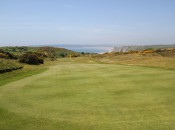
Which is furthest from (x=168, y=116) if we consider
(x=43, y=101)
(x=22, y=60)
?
(x=22, y=60)

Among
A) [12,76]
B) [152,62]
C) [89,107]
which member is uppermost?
[89,107]

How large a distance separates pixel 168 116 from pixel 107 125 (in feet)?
7.59

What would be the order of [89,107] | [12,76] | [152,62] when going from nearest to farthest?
[89,107] → [12,76] → [152,62]

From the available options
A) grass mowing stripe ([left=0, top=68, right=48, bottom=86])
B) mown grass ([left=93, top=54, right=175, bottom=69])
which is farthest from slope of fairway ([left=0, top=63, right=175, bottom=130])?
mown grass ([left=93, top=54, right=175, bottom=69])

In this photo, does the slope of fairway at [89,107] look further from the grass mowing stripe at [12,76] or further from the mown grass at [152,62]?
the mown grass at [152,62]

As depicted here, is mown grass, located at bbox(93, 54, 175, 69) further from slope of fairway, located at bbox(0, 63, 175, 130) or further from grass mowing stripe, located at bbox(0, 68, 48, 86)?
slope of fairway, located at bbox(0, 63, 175, 130)

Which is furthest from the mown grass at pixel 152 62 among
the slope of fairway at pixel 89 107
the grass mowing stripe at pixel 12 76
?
the slope of fairway at pixel 89 107

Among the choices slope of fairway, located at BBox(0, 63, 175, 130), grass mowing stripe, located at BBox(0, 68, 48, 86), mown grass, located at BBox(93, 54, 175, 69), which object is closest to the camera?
slope of fairway, located at BBox(0, 63, 175, 130)

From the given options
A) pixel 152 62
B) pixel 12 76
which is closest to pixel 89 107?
pixel 12 76

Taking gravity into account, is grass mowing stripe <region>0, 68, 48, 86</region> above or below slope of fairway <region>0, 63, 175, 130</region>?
below

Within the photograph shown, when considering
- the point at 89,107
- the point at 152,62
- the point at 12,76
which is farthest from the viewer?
the point at 152,62

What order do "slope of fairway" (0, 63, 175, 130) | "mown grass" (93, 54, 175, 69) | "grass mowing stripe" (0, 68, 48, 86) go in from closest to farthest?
"slope of fairway" (0, 63, 175, 130), "grass mowing stripe" (0, 68, 48, 86), "mown grass" (93, 54, 175, 69)

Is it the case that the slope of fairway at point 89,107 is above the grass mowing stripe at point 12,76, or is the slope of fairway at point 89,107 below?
above

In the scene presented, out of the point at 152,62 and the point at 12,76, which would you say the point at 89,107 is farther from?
the point at 152,62
